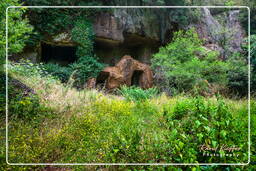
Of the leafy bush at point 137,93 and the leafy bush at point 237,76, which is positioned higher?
the leafy bush at point 237,76

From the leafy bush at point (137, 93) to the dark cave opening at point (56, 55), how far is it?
4.43 ft

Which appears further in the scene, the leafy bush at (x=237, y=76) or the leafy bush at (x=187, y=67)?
the leafy bush at (x=187, y=67)

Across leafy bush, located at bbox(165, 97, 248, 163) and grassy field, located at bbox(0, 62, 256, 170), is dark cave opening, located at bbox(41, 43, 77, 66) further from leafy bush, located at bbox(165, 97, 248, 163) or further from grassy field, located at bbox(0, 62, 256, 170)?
leafy bush, located at bbox(165, 97, 248, 163)

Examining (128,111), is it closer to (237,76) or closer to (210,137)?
(210,137)

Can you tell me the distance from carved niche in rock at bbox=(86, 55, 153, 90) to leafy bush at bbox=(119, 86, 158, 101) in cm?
24

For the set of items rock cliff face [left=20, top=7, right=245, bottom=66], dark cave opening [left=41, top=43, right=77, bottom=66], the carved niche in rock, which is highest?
rock cliff face [left=20, top=7, right=245, bottom=66]

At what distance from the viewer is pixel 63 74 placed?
309cm

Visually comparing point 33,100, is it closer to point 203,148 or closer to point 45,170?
point 45,170

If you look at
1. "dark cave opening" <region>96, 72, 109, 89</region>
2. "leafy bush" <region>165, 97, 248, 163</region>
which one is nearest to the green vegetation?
"leafy bush" <region>165, 97, 248, 163</region>

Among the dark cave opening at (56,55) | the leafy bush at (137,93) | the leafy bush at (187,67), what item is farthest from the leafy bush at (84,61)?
the leafy bush at (187,67)

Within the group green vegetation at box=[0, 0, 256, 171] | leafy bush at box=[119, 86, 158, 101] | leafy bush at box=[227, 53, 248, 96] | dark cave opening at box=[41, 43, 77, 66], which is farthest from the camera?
leafy bush at box=[119, 86, 158, 101]

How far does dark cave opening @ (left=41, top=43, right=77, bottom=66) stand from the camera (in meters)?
3.05

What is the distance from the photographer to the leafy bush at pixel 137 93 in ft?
11.4

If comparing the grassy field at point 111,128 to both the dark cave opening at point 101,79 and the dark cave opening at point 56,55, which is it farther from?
the dark cave opening at point 101,79
